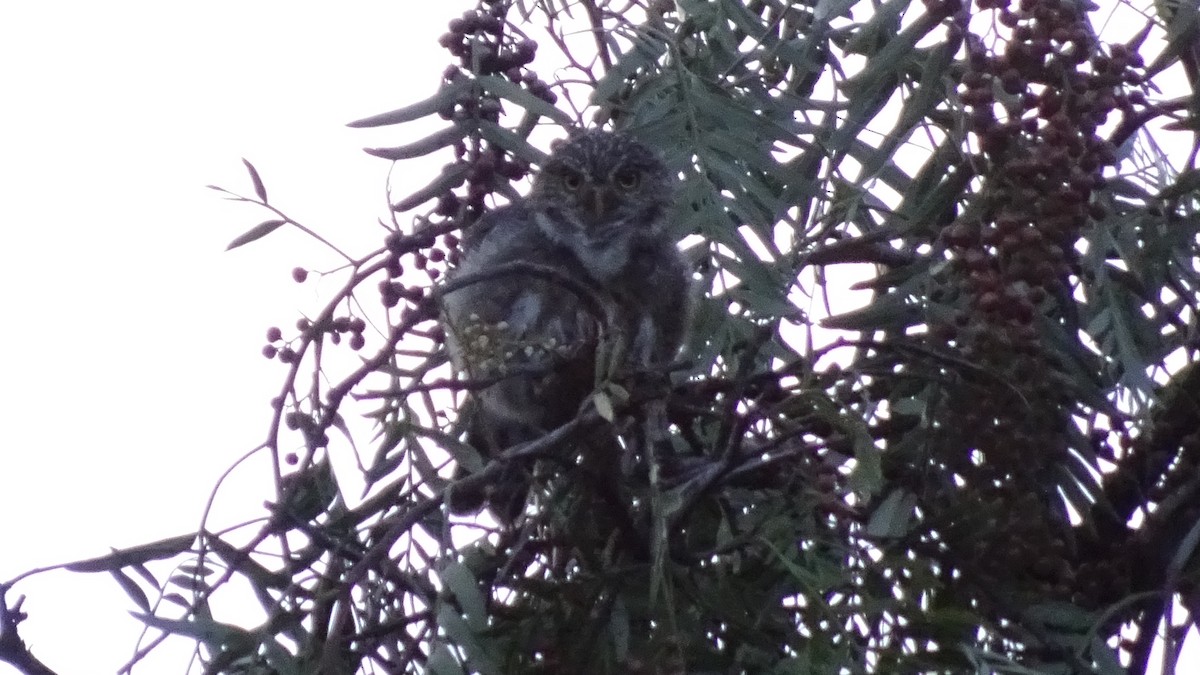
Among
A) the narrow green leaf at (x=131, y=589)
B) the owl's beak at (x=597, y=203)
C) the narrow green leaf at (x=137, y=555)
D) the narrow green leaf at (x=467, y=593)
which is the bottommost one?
the narrow green leaf at (x=467, y=593)

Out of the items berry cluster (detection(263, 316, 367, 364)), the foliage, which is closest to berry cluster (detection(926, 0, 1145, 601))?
the foliage

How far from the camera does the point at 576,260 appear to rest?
→ 3236 mm

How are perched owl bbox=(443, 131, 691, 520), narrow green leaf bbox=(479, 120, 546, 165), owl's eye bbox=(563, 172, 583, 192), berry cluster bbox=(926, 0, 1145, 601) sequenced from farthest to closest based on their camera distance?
owl's eye bbox=(563, 172, 583, 192) → perched owl bbox=(443, 131, 691, 520) → narrow green leaf bbox=(479, 120, 546, 165) → berry cluster bbox=(926, 0, 1145, 601)

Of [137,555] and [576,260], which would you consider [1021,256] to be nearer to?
[137,555]

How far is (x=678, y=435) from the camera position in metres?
2.53

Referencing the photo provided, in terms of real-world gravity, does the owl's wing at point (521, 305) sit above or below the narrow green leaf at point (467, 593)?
above

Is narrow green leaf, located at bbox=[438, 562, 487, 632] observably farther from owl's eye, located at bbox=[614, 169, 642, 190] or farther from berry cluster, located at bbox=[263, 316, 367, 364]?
owl's eye, located at bbox=[614, 169, 642, 190]

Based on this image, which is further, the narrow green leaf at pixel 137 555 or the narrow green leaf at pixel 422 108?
the narrow green leaf at pixel 422 108

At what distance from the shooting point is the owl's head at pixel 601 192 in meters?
3.30

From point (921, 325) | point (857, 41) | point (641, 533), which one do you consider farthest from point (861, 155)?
point (641, 533)

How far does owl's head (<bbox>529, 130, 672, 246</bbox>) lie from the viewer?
3.30 meters

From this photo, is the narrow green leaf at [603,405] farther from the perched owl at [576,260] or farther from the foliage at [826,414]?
the perched owl at [576,260]

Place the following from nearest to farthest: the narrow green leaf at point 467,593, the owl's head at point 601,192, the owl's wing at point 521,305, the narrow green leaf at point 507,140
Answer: the narrow green leaf at point 467,593 < the narrow green leaf at point 507,140 < the owl's wing at point 521,305 < the owl's head at point 601,192

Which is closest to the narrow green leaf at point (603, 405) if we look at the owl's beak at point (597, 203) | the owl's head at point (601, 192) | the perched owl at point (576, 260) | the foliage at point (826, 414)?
the foliage at point (826, 414)
